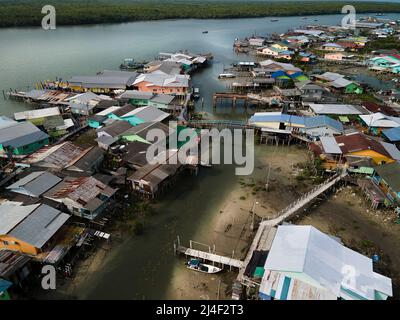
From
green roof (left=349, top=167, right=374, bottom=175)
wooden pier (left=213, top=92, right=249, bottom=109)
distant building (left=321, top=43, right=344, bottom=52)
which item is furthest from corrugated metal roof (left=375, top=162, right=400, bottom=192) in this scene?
distant building (left=321, top=43, right=344, bottom=52)

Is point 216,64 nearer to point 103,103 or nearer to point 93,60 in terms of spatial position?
point 93,60

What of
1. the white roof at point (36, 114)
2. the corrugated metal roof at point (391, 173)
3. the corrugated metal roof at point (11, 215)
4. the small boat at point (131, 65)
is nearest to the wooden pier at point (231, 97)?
the white roof at point (36, 114)

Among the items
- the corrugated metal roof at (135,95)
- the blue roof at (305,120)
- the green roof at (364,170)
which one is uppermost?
the corrugated metal roof at (135,95)

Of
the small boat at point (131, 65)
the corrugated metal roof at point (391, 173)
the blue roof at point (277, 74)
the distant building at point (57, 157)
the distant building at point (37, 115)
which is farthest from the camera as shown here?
the small boat at point (131, 65)

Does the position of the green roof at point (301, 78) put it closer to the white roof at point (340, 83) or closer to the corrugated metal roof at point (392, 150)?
the white roof at point (340, 83)

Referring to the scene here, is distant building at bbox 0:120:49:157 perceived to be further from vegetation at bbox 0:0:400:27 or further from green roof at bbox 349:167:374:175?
vegetation at bbox 0:0:400:27

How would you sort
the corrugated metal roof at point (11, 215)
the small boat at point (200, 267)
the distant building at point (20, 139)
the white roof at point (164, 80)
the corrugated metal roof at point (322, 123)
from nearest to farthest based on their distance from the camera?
the corrugated metal roof at point (11, 215), the small boat at point (200, 267), the distant building at point (20, 139), the corrugated metal roof at point (322, 123), the white roof at point (164, 80)

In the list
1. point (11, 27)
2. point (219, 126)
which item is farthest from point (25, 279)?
point (11, 27)

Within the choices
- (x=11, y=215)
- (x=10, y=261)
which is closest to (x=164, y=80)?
(x=11, y=215)
